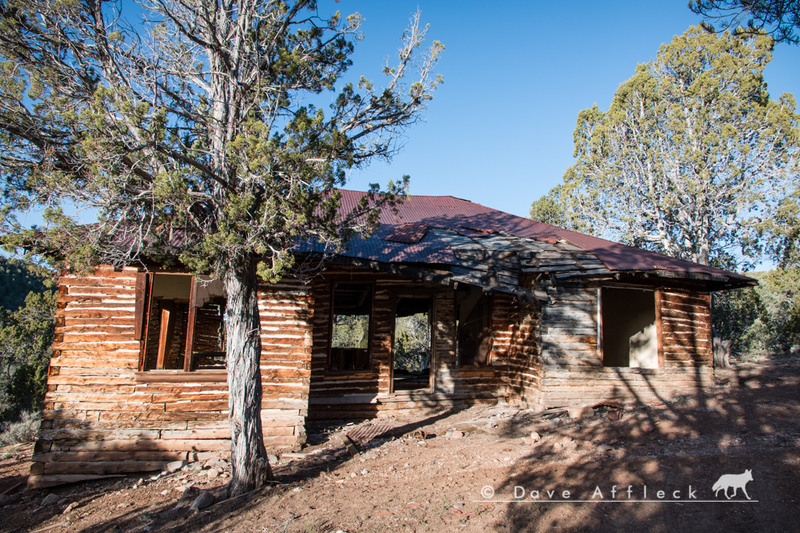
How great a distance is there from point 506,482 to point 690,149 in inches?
664

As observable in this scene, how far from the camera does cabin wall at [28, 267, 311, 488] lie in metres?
7.91

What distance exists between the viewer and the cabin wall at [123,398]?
7906 mm

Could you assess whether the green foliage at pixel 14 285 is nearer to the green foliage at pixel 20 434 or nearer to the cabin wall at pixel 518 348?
the green foliage at pixel 20 434

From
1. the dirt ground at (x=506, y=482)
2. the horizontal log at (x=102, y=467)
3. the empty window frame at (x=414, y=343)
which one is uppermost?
the empty window frame at (x=414, y=343)

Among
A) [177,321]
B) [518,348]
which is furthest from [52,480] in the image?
[518,348]

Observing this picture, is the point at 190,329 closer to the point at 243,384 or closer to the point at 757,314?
the point at 243,384

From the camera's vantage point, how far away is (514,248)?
10.4m

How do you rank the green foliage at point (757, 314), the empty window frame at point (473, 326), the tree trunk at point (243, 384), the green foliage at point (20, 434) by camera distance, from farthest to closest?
1. the green foliage at point (757, 314)
2. the green foliage at point (20, 434)
3. the empty window frame at point (473, 326)
4. the tree trunk at point (243, 384)

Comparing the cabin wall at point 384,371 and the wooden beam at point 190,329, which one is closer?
the wooden beam at point 190,329

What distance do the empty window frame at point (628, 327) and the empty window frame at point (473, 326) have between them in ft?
10.6

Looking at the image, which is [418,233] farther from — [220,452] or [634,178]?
[634,178]

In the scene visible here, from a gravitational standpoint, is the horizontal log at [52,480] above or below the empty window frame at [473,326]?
→ below

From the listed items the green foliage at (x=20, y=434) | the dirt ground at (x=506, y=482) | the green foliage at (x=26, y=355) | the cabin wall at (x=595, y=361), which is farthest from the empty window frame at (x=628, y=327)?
the green foliage at (x=26, y=355)

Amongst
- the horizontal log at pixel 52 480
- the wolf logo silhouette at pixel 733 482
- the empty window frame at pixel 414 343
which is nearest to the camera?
the wolf logo silhouette at pixel 733 482
